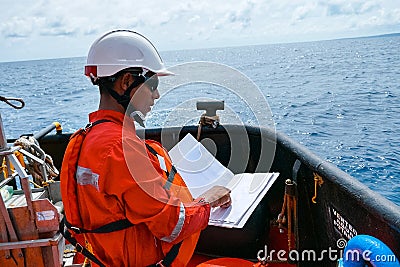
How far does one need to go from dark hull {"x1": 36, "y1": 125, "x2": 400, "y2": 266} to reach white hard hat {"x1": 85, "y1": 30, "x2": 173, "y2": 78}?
1033 millimetres

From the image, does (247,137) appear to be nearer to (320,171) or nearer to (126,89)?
(320,171)

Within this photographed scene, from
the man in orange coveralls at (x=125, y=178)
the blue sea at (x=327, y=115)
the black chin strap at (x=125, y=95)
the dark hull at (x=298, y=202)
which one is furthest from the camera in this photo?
the blue sea at (x=327, y=115)

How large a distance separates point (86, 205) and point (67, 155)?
186 mm

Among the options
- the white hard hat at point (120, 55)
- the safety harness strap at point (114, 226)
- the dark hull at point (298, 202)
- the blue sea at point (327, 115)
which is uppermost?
the white hard hat at point (120, 55)

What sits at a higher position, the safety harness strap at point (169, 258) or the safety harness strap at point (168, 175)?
the safety harness strap at point (168, 175)

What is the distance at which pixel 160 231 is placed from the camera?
147 centimetres

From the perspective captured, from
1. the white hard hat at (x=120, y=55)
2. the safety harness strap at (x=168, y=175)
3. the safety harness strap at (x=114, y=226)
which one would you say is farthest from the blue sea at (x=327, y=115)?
the safety harness strap at (x=114, y=226)

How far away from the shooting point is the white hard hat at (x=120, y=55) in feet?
4.98

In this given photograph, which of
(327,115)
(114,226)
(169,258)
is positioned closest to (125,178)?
(114,226)

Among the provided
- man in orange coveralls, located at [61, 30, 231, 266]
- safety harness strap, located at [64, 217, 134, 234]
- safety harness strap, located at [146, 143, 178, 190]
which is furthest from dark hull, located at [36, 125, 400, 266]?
safety harness strap, located at [64, 217, 134, 234]

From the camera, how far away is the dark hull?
1.84m

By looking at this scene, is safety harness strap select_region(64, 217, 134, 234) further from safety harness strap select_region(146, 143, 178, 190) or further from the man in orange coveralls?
safety harness strap select_region(146, 143, 178, 190)

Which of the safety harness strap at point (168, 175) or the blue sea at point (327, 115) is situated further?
the blue sea at point (327, 115)

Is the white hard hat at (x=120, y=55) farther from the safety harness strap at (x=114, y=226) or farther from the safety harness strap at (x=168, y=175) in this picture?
the safety harness strap at (x=114, y=226)
